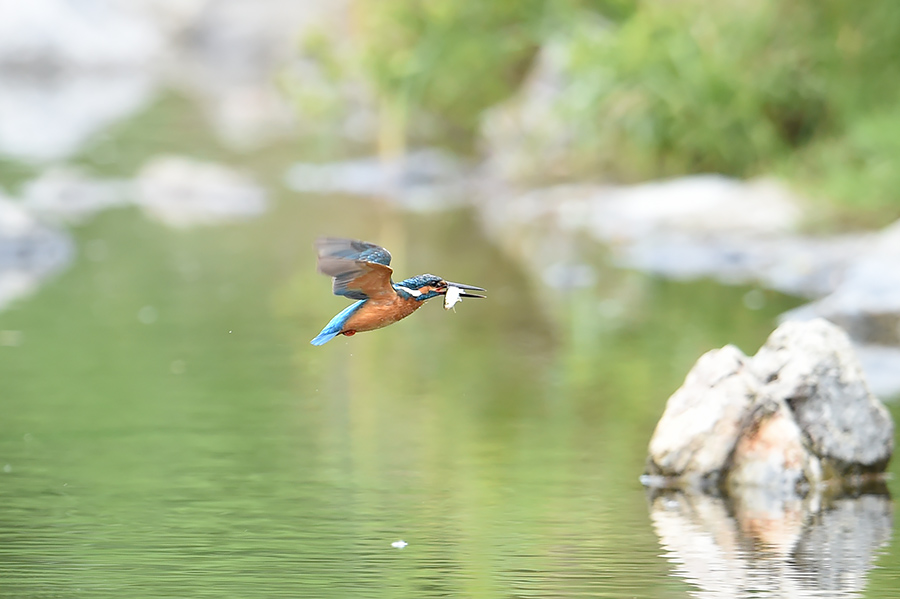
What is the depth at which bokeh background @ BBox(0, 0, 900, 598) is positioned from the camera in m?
5.77

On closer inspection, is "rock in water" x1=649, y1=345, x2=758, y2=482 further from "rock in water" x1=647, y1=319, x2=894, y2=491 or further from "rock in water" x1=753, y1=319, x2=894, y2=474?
"rock in water" x1=753, y1=319, x2=894, y2=474

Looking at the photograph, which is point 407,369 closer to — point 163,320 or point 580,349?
point 580,349

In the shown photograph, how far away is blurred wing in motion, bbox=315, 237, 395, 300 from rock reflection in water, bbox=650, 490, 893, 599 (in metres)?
1.48

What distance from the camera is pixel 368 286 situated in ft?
15.2

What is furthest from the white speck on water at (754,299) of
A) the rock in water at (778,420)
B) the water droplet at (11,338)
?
the water droplet at (11,338)

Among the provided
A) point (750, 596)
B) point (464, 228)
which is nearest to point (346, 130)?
point (464, 228)

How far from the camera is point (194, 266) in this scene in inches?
530

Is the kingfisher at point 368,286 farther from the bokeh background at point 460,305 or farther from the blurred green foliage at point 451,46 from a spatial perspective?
the blurred green foliage at point 451,46

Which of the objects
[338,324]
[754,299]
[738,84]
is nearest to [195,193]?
[738,84]

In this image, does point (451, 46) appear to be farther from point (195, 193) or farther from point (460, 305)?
point (460, 305)

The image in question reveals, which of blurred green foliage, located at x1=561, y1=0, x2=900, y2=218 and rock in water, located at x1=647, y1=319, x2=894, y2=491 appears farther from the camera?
blurred green foliage, located at x1=561, y1=0, x2=900, y2=218

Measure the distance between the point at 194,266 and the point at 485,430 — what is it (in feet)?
19.8

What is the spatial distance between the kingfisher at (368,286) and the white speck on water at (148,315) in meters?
6.50

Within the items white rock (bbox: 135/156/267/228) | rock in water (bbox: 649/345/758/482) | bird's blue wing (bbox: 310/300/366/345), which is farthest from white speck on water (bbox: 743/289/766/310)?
bird's blue wing (bbox: 310/300/366/345)
